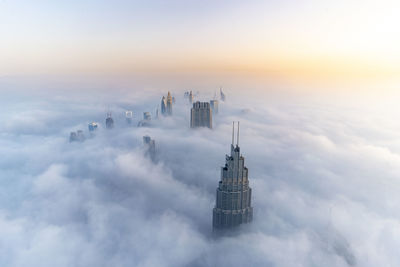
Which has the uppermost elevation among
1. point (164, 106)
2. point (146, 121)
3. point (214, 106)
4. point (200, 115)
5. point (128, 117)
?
point (214, 106)

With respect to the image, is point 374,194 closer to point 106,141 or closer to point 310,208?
point 310,208

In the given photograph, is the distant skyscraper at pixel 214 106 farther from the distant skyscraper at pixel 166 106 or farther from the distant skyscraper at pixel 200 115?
the distant skyscraper at pixel 200 115

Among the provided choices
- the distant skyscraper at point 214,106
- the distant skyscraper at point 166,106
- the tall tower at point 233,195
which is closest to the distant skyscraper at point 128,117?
the distant skyscraper at point 166,106

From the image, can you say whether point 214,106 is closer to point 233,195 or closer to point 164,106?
point 164,106

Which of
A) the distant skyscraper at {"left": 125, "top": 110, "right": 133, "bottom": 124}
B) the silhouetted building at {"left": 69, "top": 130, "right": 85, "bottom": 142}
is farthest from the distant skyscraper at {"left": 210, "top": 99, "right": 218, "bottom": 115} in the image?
the silhouetted building at {"left": 69, "top": 130, "right": 85, "bottom": 142}

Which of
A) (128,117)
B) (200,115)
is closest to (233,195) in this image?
(200,115)

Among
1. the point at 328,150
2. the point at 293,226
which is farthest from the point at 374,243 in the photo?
the point at 328,150
